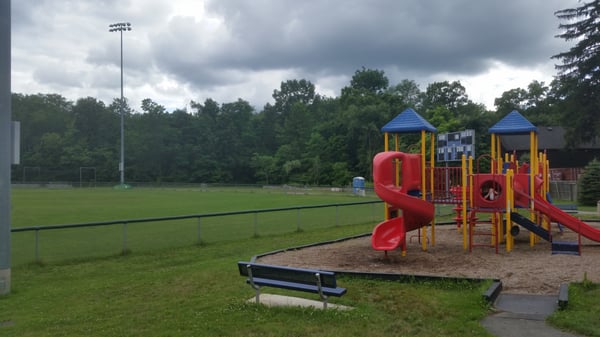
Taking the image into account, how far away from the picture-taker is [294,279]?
6992 mm

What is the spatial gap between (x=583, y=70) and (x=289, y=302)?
4294cm

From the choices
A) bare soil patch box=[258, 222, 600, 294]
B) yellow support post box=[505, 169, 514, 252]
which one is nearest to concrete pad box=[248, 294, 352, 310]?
bare soil patch box=[258, 222, 600, 294]

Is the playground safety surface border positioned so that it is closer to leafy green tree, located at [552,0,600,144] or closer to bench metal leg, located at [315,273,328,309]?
bench metal leg, located at [315,273,328,309]

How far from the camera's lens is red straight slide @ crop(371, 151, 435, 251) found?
1155 centimetres

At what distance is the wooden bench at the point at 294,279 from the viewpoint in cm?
669

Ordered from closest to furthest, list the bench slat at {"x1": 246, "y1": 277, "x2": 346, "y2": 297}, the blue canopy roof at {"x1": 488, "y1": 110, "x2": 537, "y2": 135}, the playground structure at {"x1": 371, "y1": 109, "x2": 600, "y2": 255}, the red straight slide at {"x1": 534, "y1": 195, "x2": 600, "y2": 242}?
the bench slat at {"x1": 246, "y1": 277, "x2": 346, "y2": 297}, the playground structure at {"x1": 371, "y1": 109, "x2": 600, "y2": 255}, the red straight slide at {"x1": 534, "y1": 195, "x2": 600, "y2": 242}, the blue canopy roof at {"x1": 488, "y1": 110, "x2": 537, "y2": 135}

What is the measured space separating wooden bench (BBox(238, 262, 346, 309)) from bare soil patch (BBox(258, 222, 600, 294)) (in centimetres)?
317

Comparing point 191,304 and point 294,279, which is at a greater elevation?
point 294,279

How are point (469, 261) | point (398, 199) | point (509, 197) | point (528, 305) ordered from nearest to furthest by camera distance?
point (528, 305)
point (469, 261)
point (398, 199)
point (509, 197)

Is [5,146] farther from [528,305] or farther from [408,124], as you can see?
[528,305]

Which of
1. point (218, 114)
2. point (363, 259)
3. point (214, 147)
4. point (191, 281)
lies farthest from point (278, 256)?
point (218, 114)

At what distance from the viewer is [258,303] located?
23.5ft

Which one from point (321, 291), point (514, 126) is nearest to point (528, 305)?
point (321, 291)

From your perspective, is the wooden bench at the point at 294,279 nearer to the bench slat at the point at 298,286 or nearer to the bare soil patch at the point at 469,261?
the bench slat at the point at 298,286
